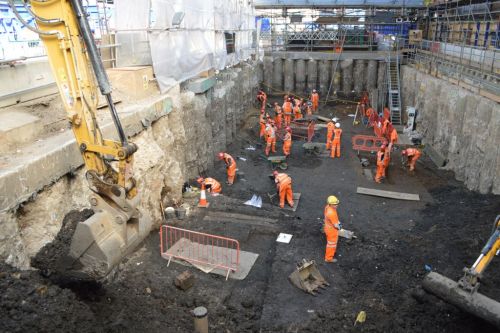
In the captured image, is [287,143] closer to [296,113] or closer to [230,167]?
[230,167]

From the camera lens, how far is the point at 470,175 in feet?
40.5

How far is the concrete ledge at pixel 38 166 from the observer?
233 inches

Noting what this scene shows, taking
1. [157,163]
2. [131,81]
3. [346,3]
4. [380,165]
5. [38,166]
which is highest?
[346,3]

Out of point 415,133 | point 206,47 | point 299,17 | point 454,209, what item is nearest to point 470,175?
point 454,209

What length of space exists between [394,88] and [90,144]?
20862mm

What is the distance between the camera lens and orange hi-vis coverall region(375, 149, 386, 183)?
44.0 ft

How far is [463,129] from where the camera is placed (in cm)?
1325

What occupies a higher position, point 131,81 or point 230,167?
point 131,81

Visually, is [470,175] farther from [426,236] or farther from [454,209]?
[426,236]

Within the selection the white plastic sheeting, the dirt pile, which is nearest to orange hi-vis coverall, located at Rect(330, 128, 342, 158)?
the white plastic sheeting

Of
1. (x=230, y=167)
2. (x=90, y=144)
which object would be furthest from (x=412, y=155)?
(x=90, y=144)

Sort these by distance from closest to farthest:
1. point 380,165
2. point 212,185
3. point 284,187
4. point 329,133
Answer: point 284,187, point 212,185, point 380,165, point 329,133

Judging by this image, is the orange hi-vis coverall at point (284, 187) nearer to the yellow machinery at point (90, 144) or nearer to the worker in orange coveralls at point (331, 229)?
the worker in orange coveralls at point (331, 229)

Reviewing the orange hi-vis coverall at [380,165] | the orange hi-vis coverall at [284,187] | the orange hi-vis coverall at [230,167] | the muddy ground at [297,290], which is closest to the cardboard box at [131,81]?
the orange hi-vis coverall at [230,167]
